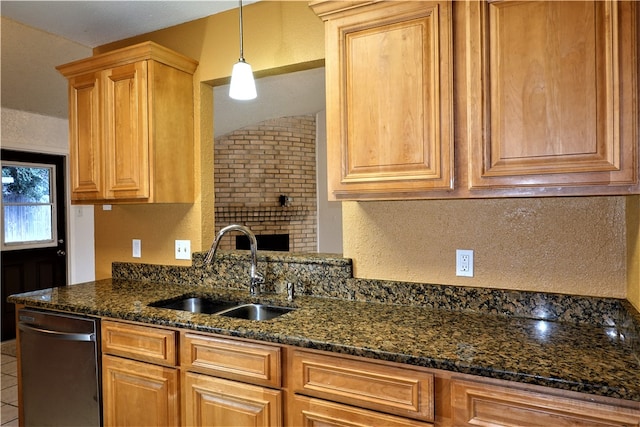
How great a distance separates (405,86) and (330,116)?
326 mm

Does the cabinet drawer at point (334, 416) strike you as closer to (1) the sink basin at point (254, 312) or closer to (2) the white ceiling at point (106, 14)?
(1) the sink basin at point (254, 312)

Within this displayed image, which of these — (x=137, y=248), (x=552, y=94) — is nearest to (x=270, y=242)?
(x=137, y=248)

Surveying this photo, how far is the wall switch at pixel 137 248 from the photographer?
2.78 metres

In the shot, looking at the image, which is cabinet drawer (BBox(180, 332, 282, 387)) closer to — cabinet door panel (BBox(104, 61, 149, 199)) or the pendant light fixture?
cabinet door panel (BBox(104, 61, 149, 199))

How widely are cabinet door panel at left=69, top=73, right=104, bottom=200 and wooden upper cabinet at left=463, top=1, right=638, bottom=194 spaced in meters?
1.99

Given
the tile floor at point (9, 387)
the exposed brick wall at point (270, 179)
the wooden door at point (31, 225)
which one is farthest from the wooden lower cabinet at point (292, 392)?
the exposed brick wall at point (270, 179)

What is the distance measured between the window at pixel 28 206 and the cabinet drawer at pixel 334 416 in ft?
13.6

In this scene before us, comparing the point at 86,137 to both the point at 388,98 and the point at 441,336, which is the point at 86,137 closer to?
the point at 388,98

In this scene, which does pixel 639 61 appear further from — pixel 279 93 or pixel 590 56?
pixel 279 93

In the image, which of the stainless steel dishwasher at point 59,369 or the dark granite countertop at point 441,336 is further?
the stainless steel dishwasher at point 59,369

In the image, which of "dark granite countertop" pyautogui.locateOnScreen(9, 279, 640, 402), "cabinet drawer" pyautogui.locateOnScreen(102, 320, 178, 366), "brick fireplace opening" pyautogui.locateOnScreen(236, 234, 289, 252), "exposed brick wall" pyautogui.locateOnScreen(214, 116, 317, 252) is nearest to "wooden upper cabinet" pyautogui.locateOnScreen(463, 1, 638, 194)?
"dark granite countertop" pyautogui.locateOnScreen(9, 279, 640, 402)

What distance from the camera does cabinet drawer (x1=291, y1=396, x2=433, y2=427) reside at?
138 cm

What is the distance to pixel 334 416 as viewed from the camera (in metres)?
1.48

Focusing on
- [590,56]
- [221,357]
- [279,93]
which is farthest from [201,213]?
[279,93]
